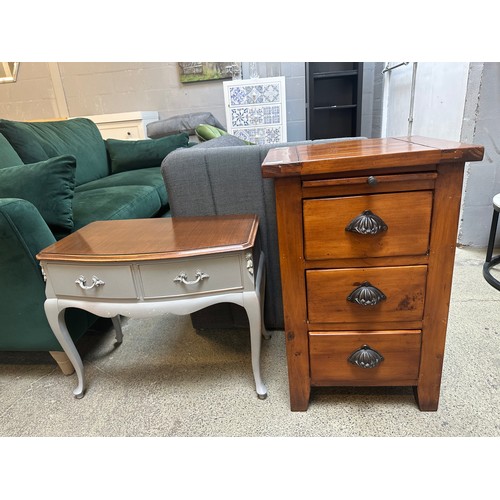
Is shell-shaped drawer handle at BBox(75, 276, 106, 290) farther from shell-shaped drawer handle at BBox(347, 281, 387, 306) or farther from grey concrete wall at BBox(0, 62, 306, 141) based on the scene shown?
grey concrete wall at BBox(0, 62, 306, 141)

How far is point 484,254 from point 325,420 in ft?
4.91

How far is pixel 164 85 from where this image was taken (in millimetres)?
3375

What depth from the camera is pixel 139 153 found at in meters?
2.50

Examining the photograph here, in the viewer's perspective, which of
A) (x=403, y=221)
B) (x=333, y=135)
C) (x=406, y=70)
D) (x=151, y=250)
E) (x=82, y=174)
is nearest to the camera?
(x=403, y=221)

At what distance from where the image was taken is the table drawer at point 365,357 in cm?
86

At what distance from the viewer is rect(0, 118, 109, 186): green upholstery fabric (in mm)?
1686

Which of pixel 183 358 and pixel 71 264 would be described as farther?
pixel 183 358

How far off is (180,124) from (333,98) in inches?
56.9

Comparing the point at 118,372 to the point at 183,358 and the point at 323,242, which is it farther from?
the point at 323,242

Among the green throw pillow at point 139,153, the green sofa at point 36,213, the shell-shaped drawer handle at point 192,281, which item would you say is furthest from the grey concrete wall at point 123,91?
the shell-shaped drawer handle at point 192,281

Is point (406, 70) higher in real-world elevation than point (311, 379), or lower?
higher

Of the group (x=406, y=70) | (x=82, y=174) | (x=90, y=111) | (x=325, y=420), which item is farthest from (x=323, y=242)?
(x=90, y=111)

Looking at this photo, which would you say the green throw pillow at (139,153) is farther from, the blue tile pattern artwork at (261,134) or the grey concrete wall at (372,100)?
the grey concrete wall at (372,100)

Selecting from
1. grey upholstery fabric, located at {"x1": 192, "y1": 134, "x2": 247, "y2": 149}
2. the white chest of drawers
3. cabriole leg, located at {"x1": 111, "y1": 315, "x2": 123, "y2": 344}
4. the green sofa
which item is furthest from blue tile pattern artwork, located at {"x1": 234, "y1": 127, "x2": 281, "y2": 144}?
cabriole leg, located at {"x1": 111, "y1": 315, "x2": 123, "y2": 344}
